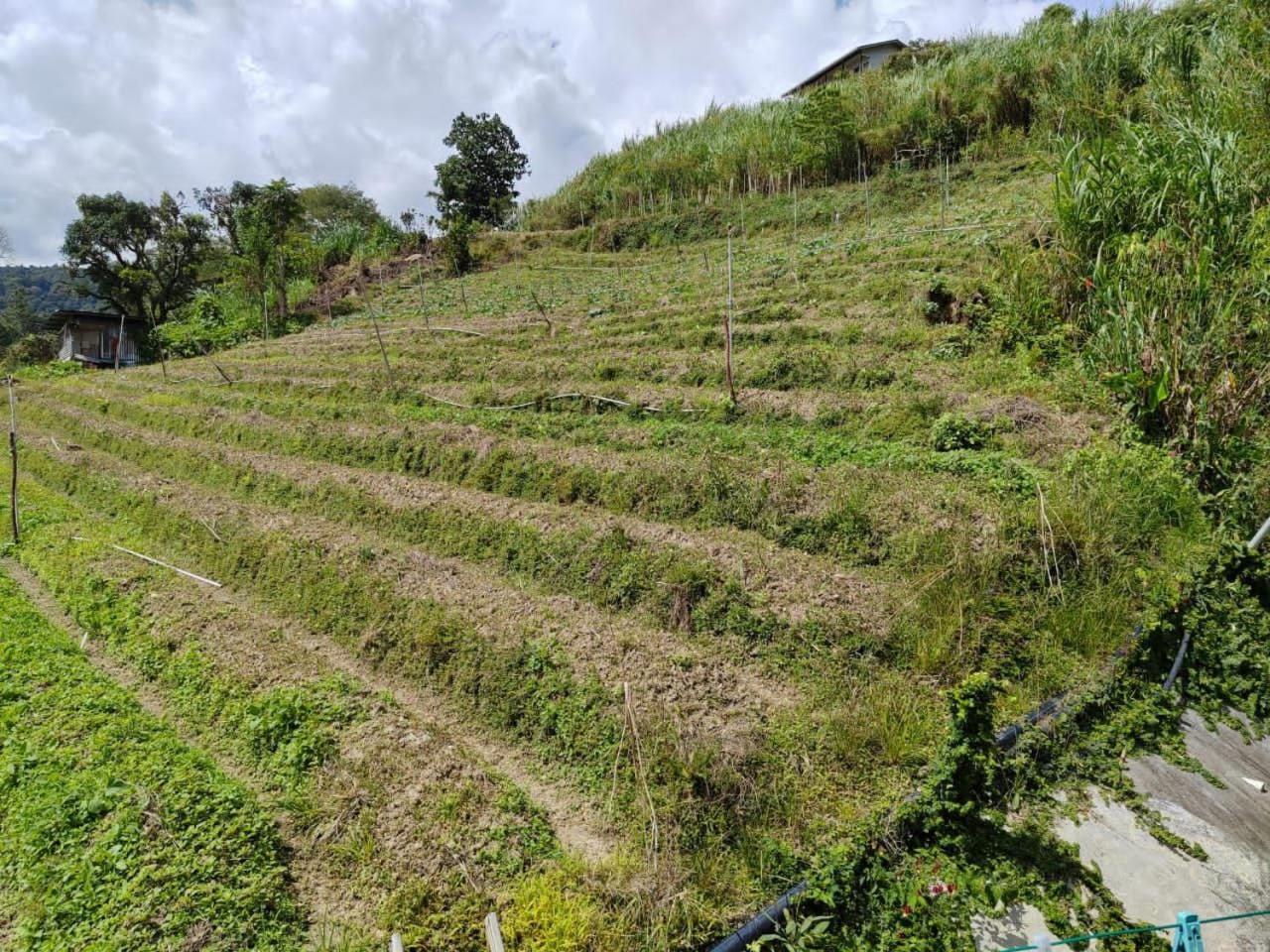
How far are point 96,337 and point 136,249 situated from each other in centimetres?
505

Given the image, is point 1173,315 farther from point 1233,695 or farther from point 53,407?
point 53,407

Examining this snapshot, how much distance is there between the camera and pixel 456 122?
3581 cm

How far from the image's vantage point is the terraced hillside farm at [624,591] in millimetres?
3574

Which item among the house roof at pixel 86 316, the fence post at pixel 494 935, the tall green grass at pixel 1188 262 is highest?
the house roof at pixel 86 316

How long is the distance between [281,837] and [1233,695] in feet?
20.9

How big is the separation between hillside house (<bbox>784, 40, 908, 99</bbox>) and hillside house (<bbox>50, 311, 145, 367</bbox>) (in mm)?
35801

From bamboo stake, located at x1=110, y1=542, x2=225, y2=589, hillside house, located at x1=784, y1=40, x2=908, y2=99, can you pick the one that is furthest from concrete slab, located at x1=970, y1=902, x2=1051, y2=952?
hillside house, located at x1=784, y1=40, x2=908, y2=99

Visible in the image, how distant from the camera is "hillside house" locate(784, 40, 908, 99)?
33.5m

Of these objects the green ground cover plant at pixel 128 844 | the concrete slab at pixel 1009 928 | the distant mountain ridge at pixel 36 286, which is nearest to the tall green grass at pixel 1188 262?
the concrete slab at pixel 1009 928

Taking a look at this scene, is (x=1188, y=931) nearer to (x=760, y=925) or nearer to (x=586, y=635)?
(x=760, y=925)

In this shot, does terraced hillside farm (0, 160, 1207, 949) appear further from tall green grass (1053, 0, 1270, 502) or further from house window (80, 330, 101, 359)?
house window (80, 330, 101, 359)

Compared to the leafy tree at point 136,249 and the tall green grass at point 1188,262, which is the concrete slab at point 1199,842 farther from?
the leafy tree at point 136,249

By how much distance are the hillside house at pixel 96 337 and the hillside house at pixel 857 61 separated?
35801 millimetres

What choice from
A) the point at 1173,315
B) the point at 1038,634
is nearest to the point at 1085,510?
the point at 1038,634
